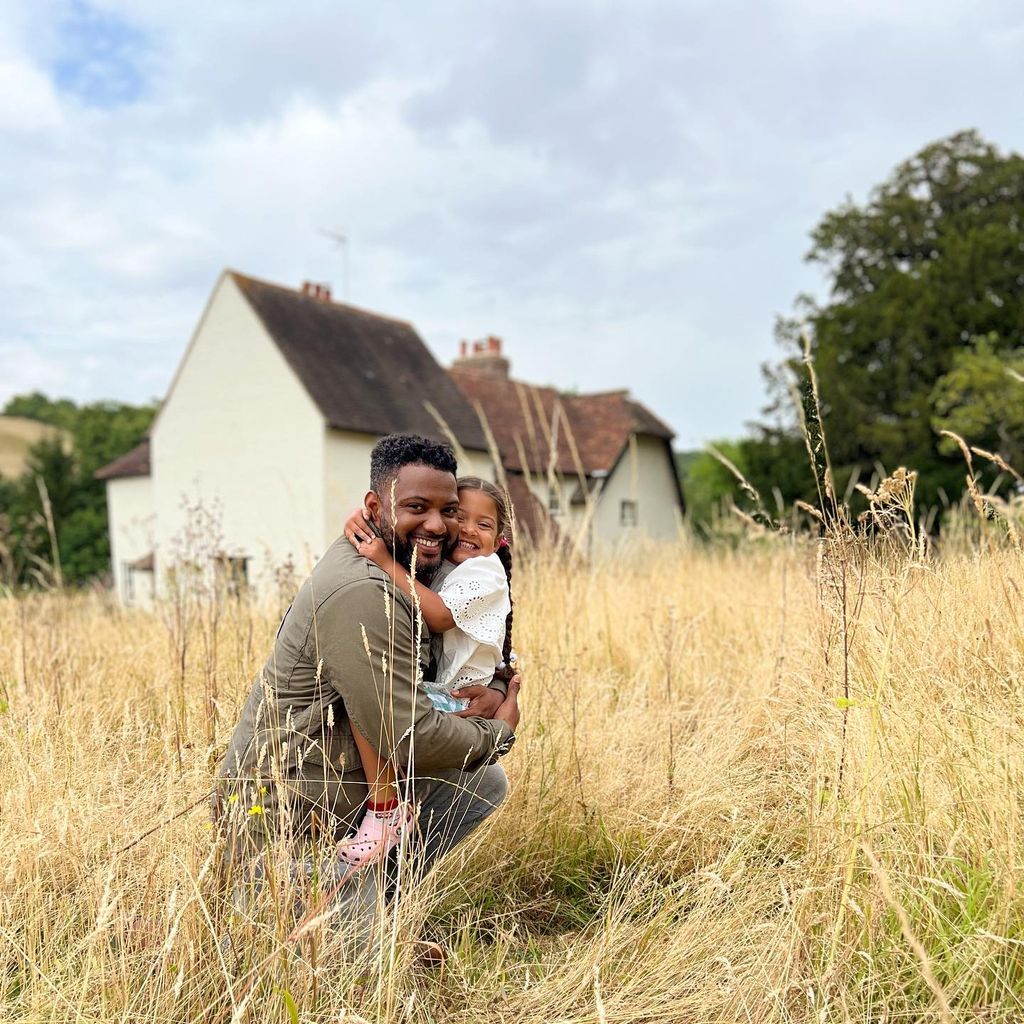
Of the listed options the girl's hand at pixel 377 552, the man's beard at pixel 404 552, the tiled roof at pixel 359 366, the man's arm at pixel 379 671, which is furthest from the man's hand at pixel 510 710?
the tiled roof at pixel 359 366

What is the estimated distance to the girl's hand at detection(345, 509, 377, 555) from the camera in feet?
8.42

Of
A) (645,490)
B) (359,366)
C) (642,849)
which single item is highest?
(359,366)

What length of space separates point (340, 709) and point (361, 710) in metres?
0.20

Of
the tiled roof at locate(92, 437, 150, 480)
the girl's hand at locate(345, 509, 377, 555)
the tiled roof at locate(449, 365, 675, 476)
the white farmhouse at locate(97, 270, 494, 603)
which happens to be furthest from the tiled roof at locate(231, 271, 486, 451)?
the girl's hand at locate(345, 509, 377, 555)

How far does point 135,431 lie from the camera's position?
48531 mm

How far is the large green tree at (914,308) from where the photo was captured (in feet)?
83.1

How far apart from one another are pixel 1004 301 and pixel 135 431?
41.4 m

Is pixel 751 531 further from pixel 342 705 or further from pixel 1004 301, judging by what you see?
pixel 1004 301

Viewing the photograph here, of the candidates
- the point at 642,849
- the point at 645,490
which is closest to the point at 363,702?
the point at 642,849

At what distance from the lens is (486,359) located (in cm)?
2922

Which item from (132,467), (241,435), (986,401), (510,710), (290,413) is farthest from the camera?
(132,467)

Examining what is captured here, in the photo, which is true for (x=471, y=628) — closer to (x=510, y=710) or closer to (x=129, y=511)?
(x=510, y=710)

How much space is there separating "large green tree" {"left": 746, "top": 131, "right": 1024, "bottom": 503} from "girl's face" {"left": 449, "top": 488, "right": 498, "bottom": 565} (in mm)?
23354

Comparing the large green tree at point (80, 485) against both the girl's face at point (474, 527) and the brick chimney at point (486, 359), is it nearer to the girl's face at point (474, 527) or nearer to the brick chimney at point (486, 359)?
the brick chimney at point (486, 359)
